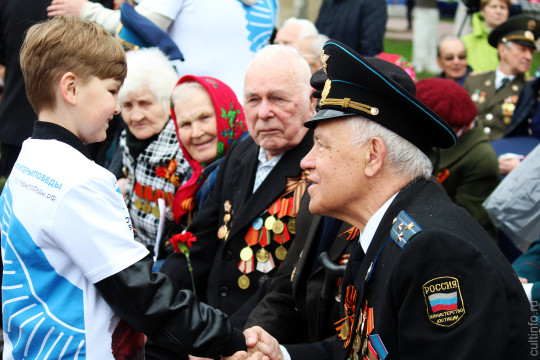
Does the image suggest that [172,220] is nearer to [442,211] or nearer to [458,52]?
[442,211]

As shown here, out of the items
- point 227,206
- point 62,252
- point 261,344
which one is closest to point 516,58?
point 227,206

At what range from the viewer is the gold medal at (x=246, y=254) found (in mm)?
3211

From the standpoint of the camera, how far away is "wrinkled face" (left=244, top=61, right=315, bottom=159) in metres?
3.25

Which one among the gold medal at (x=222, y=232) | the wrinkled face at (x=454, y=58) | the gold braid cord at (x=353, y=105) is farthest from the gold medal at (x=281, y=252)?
the wrinkled face at (x=454, y=58)

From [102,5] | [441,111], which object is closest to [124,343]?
[441,111]

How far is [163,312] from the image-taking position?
2.12m

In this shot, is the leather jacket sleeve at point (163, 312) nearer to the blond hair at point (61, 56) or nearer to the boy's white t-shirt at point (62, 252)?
the boy's white t-shirt at point (62, 252)

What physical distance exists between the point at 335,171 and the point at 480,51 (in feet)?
20.6

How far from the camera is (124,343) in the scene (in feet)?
7.38

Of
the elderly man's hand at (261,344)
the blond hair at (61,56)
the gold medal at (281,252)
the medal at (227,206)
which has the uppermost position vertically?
the blond hair at (61,56)

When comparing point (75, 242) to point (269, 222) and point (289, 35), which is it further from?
point (289, 35)

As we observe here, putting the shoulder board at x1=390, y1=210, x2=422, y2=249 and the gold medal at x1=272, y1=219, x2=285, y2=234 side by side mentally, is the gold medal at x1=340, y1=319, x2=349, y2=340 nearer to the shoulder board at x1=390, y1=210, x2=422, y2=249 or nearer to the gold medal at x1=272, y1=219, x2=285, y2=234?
the shoulder board at x1=390, y1=210, x2=422, y2=249

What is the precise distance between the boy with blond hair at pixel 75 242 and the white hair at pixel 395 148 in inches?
33.2

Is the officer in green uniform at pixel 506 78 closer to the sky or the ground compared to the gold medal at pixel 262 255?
closer to the sky
